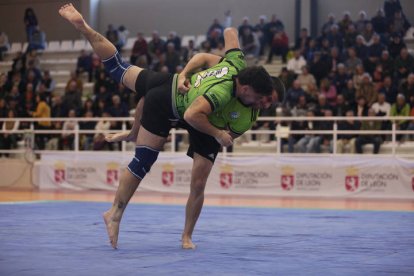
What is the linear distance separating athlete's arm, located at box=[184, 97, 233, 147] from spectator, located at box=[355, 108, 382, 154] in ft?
31.1

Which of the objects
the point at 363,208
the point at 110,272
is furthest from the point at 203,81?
the point at 363,208

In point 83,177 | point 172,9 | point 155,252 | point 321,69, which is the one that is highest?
point 172,9

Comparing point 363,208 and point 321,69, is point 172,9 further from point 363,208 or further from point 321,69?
point 363,208

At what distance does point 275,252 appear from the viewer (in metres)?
5.66

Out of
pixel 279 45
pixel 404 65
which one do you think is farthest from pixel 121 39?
pixel 404 65

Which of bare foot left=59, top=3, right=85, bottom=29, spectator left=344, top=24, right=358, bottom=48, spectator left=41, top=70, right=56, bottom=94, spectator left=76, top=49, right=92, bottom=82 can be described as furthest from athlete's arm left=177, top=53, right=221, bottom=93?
spectator left=76, top=49, right=92, bottom=82

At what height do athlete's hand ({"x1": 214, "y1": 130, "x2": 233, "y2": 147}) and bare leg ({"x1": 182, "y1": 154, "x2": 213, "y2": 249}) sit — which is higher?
athlete's hand ({"x1": 214, "y1": 130, "x2": 233, "y2": 147})

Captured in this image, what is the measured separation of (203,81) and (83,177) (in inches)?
417

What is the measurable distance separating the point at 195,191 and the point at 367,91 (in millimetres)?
10108

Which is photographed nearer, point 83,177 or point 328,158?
point 328,158

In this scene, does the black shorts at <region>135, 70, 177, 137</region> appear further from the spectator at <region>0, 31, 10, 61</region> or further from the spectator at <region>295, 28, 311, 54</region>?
the spectator at <region>0, 31, 10, 61</region>

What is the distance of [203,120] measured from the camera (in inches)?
218

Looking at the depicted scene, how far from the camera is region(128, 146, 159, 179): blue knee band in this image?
19.9ft

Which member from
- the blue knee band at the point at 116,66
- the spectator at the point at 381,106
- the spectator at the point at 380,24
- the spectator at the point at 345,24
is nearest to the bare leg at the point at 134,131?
the blue knee band at the point at 116,66
